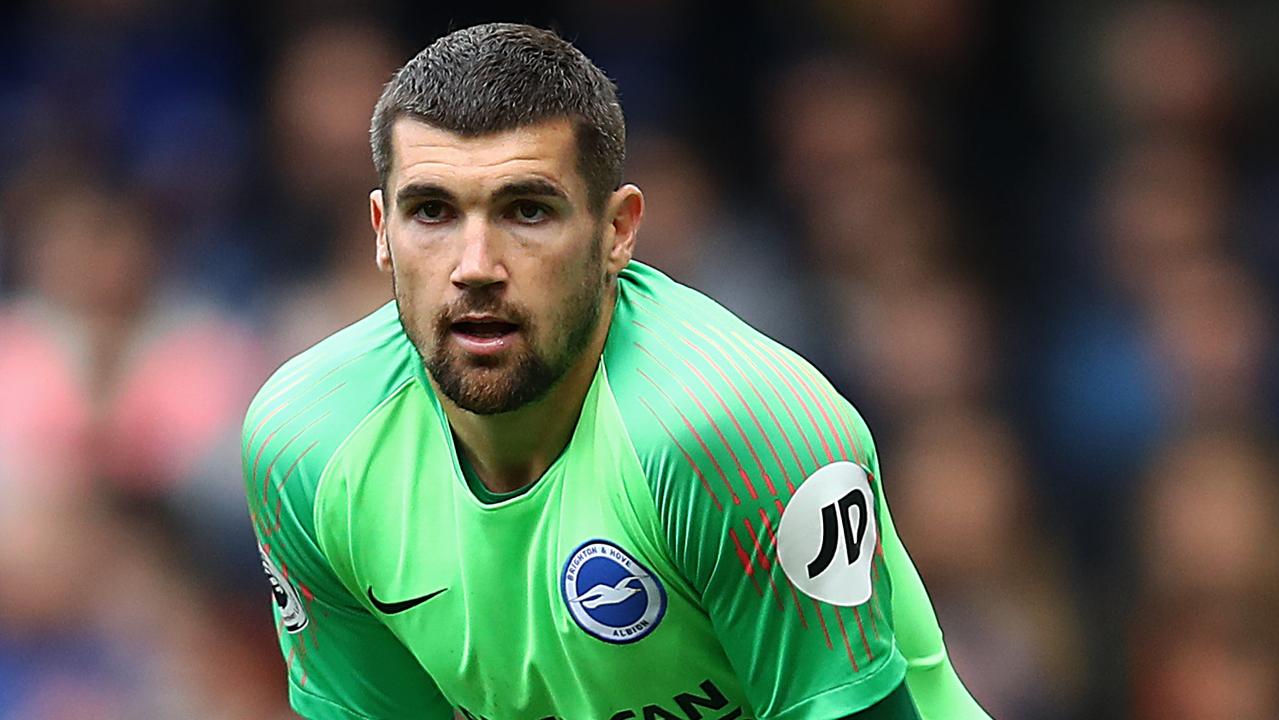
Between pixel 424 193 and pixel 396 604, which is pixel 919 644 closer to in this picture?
pixel 396 604

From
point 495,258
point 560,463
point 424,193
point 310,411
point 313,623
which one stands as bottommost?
point 313,623

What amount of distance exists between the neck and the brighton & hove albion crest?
0.75ft

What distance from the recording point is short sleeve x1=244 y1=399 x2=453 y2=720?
10.9 feet

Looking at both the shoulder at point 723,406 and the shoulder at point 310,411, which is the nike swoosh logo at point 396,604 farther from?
the shoulder at point 723,406

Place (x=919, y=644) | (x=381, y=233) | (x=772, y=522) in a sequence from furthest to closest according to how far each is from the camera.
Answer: (x=919, y=644), (x=381, y=233), (x=772, y=522)

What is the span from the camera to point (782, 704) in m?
3.00

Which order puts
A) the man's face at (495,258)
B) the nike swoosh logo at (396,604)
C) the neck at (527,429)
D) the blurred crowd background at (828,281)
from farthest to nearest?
the blurred crowd background at (828,281)
the nike swoosh logo at (396,604)
the neck at (527,429)
the man's face at (495,258)

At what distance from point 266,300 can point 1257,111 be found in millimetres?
3411

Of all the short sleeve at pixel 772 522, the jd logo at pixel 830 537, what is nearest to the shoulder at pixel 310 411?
the short sleeve at pixel 772 522

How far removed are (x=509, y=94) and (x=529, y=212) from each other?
0.19 m

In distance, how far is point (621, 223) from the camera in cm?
324

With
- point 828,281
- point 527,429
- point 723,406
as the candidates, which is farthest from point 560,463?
point 828,281

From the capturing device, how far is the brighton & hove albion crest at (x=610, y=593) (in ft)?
9.97

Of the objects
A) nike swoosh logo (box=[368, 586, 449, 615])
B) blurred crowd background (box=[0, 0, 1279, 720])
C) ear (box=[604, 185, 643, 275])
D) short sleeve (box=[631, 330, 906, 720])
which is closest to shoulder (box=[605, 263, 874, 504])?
short sleeve (box=[631, 330, 906, 720])
